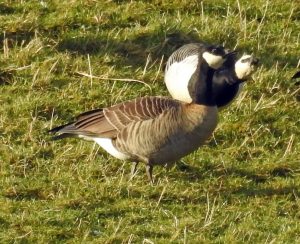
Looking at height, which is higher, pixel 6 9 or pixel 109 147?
pixel 109 147

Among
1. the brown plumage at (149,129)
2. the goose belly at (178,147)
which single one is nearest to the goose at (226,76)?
the brown plumage at (149,129)

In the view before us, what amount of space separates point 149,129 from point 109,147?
44 centimetres

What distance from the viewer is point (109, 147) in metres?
9.22

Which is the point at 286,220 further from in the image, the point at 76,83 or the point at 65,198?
the point at 76,83

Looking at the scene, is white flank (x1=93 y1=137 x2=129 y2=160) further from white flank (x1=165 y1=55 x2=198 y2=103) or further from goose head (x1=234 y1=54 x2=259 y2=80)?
goose head (x1=234 y1=54 x2=259 y2=80)

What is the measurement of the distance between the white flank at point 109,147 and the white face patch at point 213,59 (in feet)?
3.54

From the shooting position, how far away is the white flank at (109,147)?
360 inches

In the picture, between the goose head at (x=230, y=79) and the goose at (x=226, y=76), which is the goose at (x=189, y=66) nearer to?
the goose at (x=226, y=76)

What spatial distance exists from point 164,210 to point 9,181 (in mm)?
1364

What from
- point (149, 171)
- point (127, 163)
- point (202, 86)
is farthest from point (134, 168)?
point (202, 86)

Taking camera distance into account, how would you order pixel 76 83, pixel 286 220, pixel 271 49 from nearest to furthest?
1. pixel 286 220
2. pixel 76 83
3. pixel 271 49

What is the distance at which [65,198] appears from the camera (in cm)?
881

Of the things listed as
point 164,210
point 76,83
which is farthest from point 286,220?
point 76,83

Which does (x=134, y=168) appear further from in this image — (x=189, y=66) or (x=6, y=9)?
(x=6, y=9)
